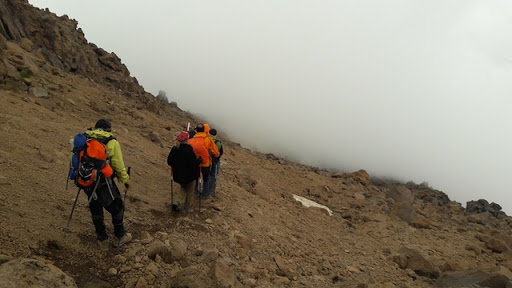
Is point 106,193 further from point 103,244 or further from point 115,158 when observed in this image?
point 103,244

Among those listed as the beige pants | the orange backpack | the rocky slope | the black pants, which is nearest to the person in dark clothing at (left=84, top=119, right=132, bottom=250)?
the black pants

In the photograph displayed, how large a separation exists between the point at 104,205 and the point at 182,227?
2.47 meters

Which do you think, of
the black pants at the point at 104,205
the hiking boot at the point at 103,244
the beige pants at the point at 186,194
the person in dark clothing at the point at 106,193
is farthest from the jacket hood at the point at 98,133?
the beige pants at the point at 186,194

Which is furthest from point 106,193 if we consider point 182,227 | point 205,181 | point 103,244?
point 205,181

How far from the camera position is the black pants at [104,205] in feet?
19.9

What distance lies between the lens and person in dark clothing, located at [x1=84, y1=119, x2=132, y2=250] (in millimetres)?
6039

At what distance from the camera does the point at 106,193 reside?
6.10 m

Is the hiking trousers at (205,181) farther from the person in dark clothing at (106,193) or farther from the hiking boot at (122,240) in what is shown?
the person in dark clothing at (106,193)

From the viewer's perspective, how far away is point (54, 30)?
2489cm

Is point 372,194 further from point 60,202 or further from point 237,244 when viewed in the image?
point 60,202

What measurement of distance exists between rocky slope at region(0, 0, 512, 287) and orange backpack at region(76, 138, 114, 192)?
1.26 metres

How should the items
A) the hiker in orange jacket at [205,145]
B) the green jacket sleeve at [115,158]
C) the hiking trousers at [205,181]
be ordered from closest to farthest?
1. the green jacket sleeve at [115,158]
2. the hiker in orange jacket at [205,145]
3. the hiking trousers at [205,181]

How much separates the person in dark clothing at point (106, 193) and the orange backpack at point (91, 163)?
15 centimetres

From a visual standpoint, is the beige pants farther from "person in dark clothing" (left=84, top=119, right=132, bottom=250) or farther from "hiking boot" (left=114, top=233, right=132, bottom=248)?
→ "person in dark clothing" (left=84, top=119, right=132, bottom=250)
